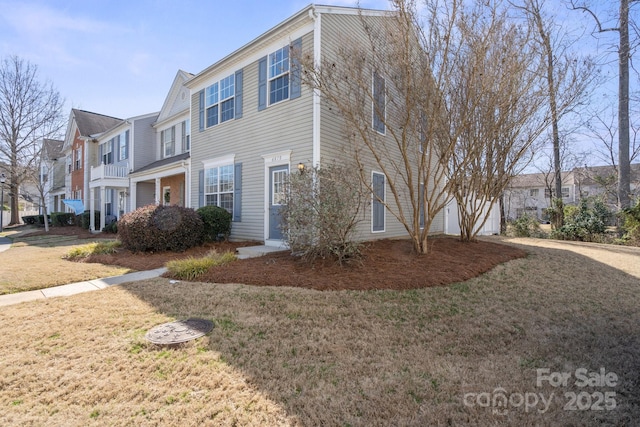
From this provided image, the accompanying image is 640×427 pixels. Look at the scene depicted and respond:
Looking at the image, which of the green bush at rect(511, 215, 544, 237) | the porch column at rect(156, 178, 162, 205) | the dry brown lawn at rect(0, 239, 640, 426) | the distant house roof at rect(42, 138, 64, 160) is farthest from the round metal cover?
the distant house roof at rect(42, 138, 64, 160)

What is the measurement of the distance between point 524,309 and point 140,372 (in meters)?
4.83

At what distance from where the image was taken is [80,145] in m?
22.3

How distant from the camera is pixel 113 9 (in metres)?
8.12

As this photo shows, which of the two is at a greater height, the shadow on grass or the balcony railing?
the balcony railing

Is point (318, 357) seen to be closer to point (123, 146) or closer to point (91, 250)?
point (91, 250)

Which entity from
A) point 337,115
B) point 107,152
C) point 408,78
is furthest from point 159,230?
point 107,152

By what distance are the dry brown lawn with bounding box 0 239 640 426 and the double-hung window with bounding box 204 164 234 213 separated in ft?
19.0

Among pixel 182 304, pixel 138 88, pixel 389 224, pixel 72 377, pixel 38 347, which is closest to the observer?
pixel 72 377

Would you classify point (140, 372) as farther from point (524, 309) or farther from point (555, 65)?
point (555, 65)

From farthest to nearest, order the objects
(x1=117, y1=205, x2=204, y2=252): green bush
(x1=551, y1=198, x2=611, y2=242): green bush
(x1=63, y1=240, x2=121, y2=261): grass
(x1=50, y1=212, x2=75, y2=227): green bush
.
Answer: (x1=50, y1=212, x2=75, y2=227): green bush → (x1=551, y1=198, x2=611, y2=242): green bush → (x1=117, y1=205, x2=204, y2=252): green bush → (x1=63, y1=240, x2=121, y2=261): grass

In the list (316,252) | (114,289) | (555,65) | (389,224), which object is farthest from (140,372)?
(555,65)

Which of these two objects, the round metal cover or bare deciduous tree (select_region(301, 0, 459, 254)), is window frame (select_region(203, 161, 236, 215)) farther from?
the round metal cover

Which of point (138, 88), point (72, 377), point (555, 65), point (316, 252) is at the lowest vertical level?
point (72, 377)

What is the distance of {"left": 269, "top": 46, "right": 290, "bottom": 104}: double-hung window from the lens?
8859 millimetres
